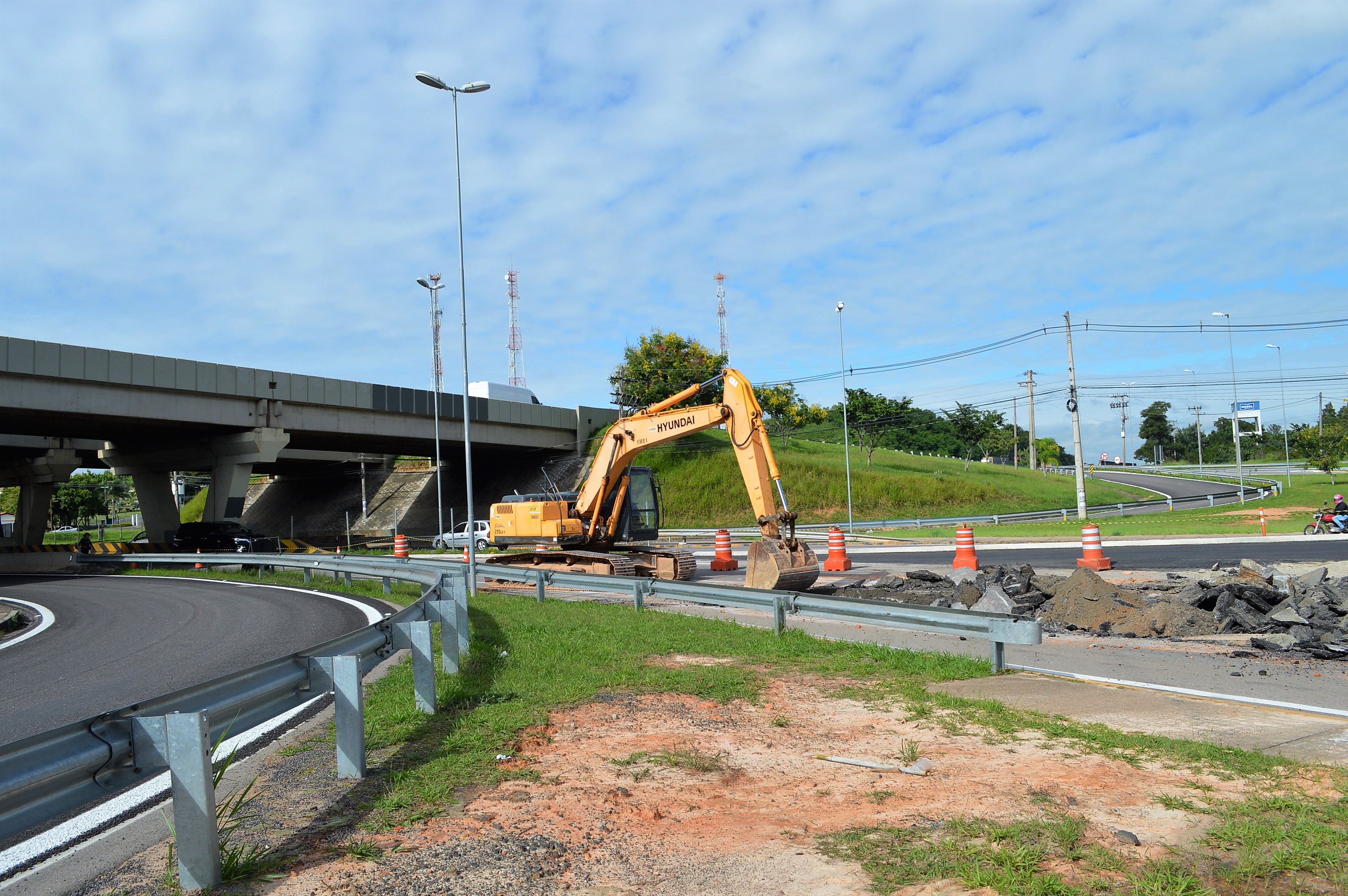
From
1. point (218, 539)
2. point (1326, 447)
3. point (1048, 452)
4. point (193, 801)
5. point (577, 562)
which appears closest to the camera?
point (193, 801)

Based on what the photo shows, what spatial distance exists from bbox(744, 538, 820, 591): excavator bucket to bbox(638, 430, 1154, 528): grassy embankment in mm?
31669

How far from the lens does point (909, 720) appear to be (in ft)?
20.9

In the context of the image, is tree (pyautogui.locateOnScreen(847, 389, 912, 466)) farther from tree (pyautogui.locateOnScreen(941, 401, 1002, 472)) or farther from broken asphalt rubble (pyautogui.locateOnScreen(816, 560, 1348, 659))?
broken asphalt rubble (pyautogui.locateOnScreen(816, 560, 1348, 659))

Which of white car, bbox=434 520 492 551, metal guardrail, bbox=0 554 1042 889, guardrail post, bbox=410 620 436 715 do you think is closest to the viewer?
metal guardrail, bbox=0 554 1042 889

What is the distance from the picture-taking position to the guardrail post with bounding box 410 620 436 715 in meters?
6.47

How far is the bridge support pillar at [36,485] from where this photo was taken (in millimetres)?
44031

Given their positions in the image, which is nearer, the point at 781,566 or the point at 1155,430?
the point at 781,566

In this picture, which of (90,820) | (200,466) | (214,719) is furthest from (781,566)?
(200,466)

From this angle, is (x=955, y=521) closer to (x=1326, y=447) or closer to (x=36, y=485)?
(x=1326, y=447)

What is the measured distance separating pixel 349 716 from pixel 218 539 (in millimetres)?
34906

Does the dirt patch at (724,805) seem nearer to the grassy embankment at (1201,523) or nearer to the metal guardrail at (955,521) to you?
the grassy embankment at (1201,523)

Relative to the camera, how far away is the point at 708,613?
13492 millimetres

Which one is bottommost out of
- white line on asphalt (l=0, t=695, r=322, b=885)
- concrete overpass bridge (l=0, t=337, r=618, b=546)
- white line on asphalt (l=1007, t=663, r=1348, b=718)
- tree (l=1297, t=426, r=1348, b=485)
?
white line on asphalt (l=1007, t=663, r=1348, b=718)

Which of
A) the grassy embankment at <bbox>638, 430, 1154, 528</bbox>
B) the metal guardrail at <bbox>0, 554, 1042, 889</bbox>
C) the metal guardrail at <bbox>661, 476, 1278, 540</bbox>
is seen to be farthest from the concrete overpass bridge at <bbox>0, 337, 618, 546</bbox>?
the metal guardrail at <bbox>0, 554, 1042, 889</bbox>
